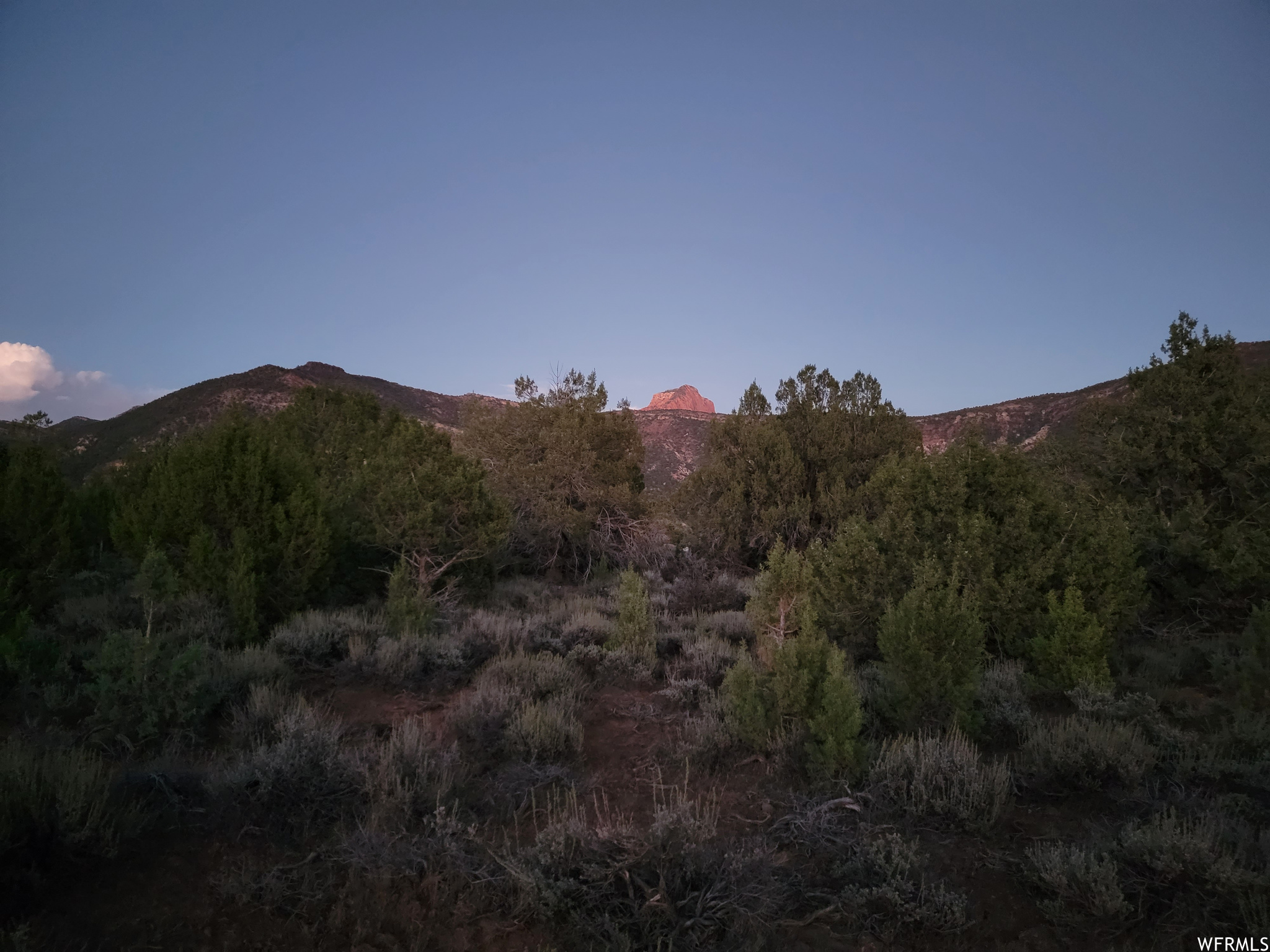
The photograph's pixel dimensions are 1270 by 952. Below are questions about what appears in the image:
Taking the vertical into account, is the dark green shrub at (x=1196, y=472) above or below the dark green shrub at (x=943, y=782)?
above

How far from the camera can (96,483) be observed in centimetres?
1792

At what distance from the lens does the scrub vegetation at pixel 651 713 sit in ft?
10.6

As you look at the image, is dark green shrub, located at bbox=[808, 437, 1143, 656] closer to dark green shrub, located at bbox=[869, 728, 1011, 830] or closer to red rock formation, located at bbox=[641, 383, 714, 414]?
dark green shrub, located at bbox=[869, 728, 1011, 830]

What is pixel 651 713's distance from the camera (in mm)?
6445

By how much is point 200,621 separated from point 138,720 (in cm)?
278

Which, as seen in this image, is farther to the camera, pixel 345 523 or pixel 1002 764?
pixel 345 523

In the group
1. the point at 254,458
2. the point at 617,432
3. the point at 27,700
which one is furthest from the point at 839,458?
the point at 27,700

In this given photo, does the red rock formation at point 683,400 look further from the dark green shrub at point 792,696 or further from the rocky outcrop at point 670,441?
the dark green shrub at point 792,696

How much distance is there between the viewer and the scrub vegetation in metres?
3.23

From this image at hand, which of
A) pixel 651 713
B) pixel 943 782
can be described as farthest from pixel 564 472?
pixel 943 782

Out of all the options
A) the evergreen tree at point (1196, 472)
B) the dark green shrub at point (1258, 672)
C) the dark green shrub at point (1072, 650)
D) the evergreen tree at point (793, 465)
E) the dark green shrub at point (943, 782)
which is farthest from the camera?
the evergreen tree at point (793, 465)

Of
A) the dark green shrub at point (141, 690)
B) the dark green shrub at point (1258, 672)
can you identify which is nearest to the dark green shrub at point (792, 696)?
the dark green shrub at point (1258, 672)

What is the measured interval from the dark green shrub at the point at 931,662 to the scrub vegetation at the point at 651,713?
30 mm

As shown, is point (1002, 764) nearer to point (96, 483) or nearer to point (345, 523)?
point (345, 523)
